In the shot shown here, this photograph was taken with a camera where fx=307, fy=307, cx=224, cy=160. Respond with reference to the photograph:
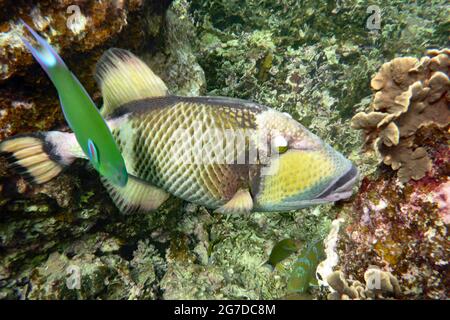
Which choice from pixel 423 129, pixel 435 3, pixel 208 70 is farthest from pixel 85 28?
pixel 435 3

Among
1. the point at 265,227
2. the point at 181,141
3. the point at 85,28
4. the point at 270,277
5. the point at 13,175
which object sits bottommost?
the point at 270,277

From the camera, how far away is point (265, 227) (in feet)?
12.0

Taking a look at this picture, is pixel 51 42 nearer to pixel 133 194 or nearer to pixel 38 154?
pixel 38 154

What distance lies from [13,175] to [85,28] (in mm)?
1255

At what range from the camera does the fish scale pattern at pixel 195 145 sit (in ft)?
5.22

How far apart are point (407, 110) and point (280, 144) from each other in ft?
4.50

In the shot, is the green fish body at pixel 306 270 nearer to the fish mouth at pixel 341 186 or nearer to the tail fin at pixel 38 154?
the fish mouth at pixel 341 186

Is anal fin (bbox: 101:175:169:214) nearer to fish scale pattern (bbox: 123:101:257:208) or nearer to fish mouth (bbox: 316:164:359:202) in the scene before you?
fish scale pattern (bbox: 123:101:257:208)

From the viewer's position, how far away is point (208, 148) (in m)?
1.59

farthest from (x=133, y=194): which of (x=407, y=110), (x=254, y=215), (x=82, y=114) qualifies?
(x=254, y=215)

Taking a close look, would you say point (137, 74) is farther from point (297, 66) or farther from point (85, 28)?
point (297, 66)

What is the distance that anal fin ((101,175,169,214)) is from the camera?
1.79 meters

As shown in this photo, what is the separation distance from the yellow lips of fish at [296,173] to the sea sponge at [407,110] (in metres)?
1.10
